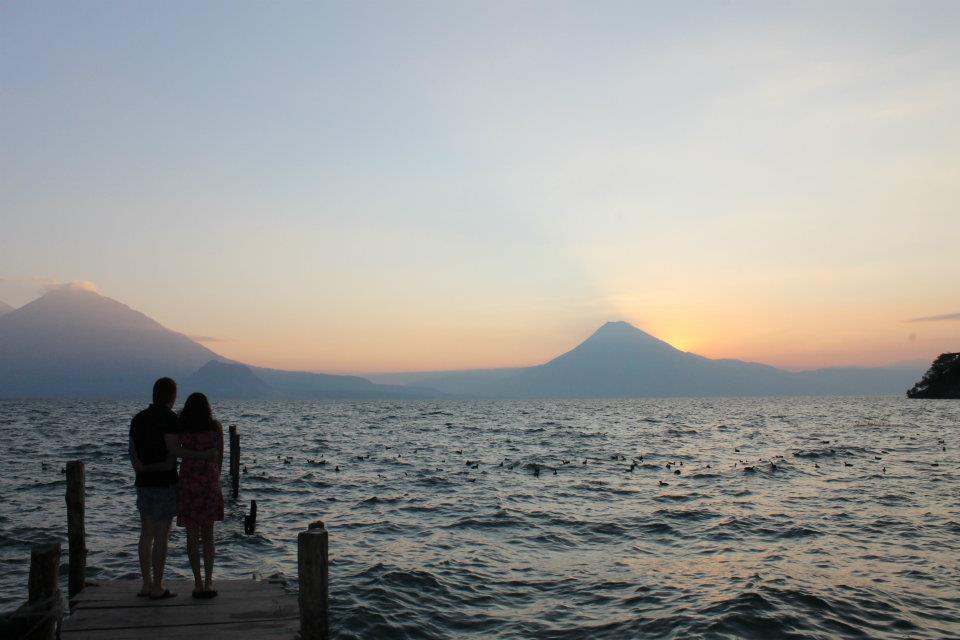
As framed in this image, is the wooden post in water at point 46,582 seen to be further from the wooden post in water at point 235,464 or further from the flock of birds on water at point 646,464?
the flock of birds on water at point 646,464

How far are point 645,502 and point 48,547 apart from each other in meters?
20.1

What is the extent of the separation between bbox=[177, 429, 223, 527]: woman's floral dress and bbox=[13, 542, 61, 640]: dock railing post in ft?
5.18

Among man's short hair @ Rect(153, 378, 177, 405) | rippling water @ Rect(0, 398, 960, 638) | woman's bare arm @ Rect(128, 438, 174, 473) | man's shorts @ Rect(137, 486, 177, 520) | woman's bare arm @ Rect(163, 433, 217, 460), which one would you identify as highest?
man's short hair @ Rect(153, 378, 177, 405)

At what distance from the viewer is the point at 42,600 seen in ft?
24.8

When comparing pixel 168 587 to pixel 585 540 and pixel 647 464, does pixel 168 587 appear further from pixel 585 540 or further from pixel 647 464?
pixel 647 464

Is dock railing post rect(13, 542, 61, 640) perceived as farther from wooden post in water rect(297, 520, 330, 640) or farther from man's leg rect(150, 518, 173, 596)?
wooden post in water rect(297, 520, 330, 640)

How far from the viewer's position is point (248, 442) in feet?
175

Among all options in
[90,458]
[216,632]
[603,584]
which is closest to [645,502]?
[603,584]

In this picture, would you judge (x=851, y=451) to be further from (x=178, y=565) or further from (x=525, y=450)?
(x=178, y=565)

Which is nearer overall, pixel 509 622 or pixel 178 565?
pixel 509 622

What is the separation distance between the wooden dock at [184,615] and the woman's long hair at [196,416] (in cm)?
253

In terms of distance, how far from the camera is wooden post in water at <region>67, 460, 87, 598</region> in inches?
484

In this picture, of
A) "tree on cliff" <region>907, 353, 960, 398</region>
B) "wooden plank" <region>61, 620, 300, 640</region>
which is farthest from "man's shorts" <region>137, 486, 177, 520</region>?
"tree on cliff" <region>907, 353, 960, 398</region>

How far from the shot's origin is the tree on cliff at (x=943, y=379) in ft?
470
